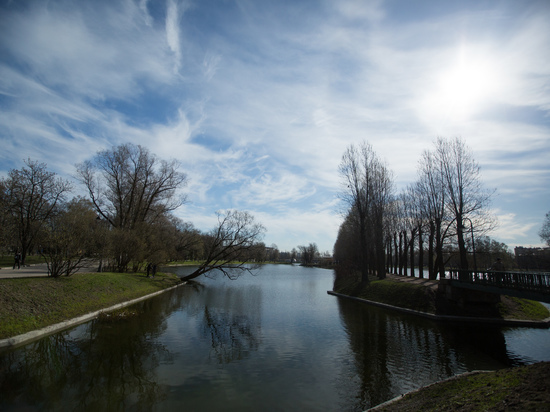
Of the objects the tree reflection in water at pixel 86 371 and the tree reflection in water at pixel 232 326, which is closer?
the tree reflection in water at pixel 86 371

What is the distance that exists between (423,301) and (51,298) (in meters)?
22.2

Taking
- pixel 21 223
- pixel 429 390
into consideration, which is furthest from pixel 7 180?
pixel 429 390

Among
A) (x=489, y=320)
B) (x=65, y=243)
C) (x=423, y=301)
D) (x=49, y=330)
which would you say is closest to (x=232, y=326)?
(x=49, y=330)

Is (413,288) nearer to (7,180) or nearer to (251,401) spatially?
(251,401)

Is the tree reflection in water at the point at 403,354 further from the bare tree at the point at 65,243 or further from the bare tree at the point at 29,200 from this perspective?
the bare tree at the point at 29,200

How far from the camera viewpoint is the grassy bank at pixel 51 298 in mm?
11898

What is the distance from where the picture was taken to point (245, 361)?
35.3ft

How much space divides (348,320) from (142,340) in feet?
38.2

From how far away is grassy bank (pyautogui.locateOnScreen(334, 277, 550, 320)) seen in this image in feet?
59.5

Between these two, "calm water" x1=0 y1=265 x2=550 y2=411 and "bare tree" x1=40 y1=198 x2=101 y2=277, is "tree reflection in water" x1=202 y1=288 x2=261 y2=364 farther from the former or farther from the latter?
"bare tree" x1=40 y1=198 x2=101 y2=277

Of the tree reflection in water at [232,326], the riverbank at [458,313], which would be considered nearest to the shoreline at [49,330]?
the tree reflection in water at [232,326]

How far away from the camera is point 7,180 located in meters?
31.2

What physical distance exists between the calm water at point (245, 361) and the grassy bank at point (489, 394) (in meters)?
1.33

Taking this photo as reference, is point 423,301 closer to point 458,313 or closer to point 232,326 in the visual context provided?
point 458,313
